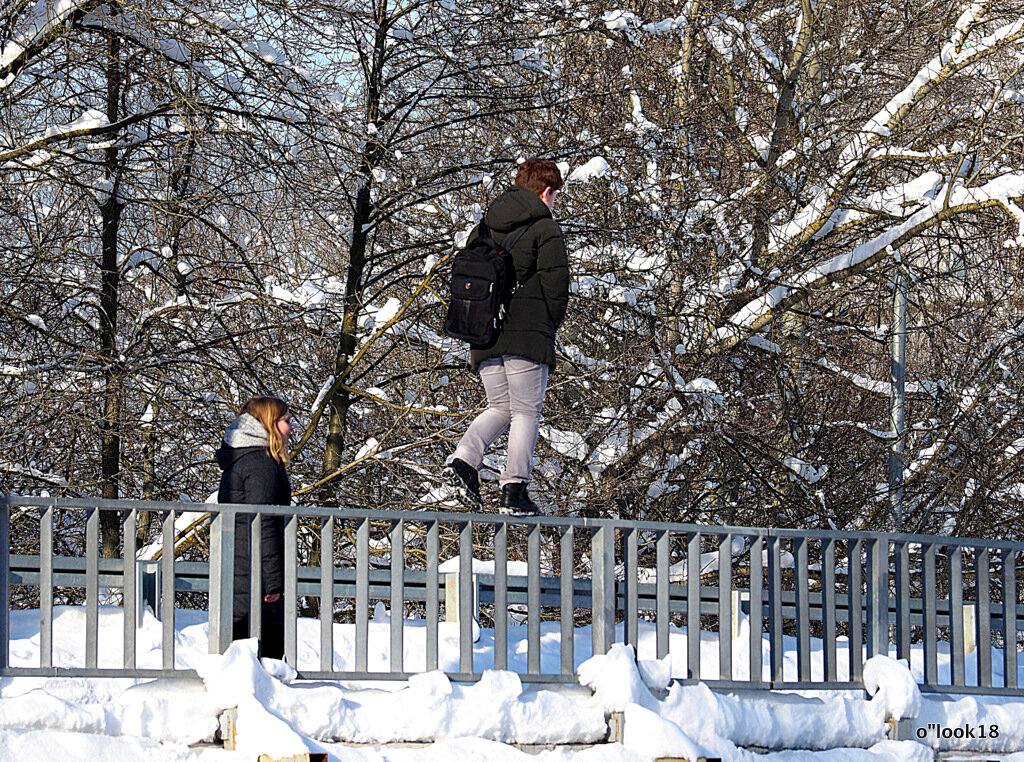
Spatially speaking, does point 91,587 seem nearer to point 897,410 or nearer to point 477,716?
point 477,716

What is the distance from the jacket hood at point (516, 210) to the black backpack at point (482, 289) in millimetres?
48

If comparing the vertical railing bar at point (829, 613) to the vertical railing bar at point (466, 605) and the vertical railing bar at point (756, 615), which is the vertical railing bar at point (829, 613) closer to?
the vertical railing bar at point (756, 615)

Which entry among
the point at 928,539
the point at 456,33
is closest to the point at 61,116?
the point at 456,33

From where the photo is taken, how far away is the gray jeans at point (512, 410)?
6777 millimetres

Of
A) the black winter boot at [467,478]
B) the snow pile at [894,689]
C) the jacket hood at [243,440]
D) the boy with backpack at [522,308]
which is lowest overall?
the snow pile at [894,689]

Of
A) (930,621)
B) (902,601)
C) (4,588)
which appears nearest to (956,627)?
(930,621)

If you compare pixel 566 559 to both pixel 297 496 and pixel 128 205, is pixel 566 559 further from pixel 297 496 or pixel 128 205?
pixel 128 205

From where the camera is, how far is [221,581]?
5.43 meters

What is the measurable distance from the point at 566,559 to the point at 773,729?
4.20ft

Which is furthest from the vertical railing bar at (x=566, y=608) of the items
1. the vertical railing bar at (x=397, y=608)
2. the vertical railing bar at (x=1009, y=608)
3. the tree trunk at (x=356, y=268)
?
the tree trunk at (x=356, y=268)

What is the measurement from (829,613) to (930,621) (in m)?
0.67

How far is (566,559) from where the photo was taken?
6.01m

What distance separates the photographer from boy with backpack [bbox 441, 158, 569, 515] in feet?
22.0

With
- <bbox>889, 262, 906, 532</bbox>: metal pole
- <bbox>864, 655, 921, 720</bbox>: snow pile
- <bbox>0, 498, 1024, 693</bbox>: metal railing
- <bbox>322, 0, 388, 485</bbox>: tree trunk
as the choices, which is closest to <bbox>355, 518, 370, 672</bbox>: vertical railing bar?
<bbox>0, 498, 1024, 693</bbox>: metal railing
